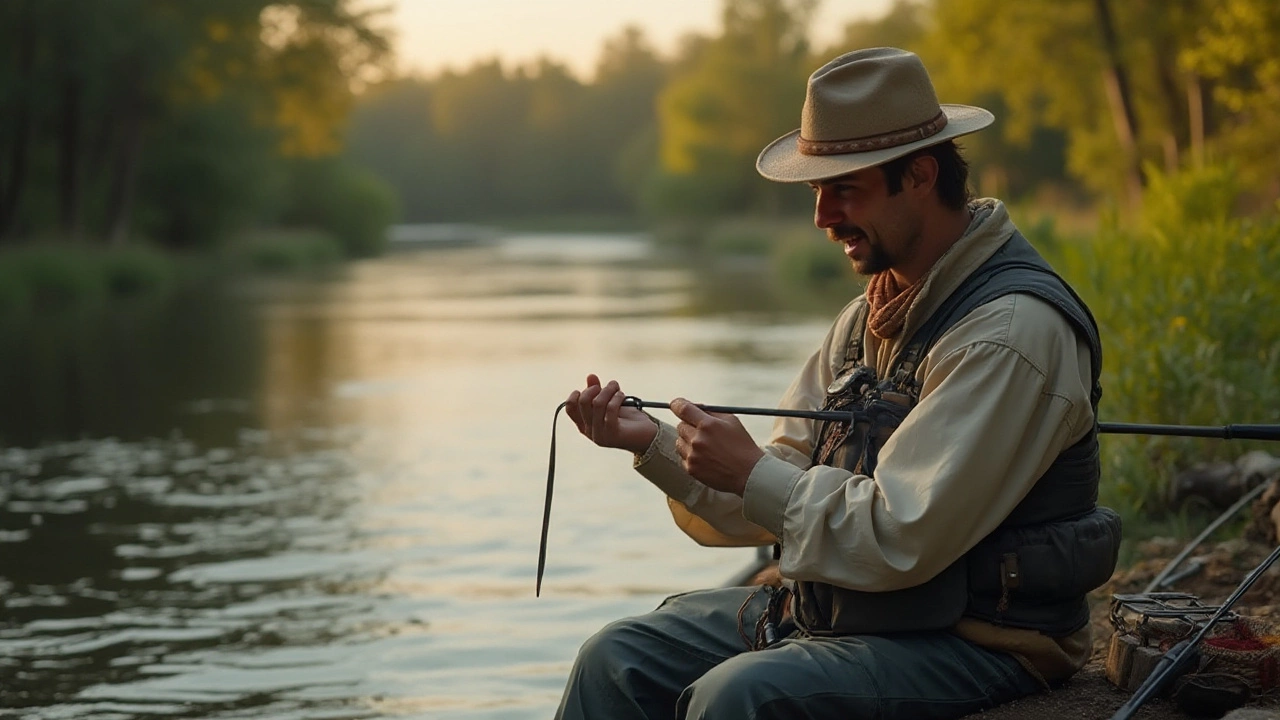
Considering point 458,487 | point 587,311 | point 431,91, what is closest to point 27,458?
point 458,487

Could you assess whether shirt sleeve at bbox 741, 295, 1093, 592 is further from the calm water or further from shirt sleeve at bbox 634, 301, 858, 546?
the calm water

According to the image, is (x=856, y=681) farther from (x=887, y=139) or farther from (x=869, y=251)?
(x=887, y=139)

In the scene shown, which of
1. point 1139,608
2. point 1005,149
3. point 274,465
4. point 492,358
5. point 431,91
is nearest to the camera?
point 1139,608

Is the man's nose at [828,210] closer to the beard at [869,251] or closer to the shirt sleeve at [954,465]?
the beard at [869,251]

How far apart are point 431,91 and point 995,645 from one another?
179m

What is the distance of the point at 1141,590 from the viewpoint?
5.69 meters

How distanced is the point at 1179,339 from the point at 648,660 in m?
4.96

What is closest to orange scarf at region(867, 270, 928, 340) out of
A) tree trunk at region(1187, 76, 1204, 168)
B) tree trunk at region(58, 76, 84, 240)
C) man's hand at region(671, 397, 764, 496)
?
man's hand at region(671, 397, 764, 496)

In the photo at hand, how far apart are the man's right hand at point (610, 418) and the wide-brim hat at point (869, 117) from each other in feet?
1.92

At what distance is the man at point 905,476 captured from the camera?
3.09 m

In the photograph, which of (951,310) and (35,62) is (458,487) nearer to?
(951,310)

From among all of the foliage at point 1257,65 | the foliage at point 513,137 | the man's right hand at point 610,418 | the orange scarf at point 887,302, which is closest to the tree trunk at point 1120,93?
the foliage at point 1257,65

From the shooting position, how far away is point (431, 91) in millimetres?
178000

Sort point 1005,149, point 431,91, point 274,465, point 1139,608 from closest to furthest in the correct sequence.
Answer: point 1139,608 < point 274,465 < point 1005,149 < point 431,91
